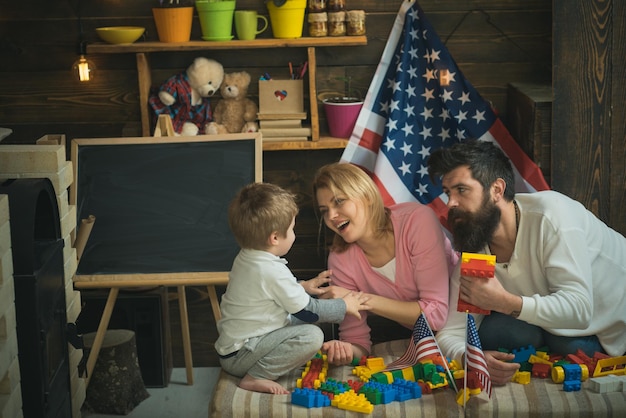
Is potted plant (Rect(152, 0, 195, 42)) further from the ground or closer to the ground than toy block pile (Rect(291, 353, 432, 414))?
further from the ground

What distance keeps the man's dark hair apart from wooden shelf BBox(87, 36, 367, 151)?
3.25 feet

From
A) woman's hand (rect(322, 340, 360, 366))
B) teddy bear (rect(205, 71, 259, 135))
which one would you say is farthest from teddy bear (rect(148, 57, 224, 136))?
woman's hand (rect(322, 340, 360, 366))

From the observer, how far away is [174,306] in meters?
4.13

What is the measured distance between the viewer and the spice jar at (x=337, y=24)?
374 cm

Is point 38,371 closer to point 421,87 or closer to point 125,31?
point 125,31

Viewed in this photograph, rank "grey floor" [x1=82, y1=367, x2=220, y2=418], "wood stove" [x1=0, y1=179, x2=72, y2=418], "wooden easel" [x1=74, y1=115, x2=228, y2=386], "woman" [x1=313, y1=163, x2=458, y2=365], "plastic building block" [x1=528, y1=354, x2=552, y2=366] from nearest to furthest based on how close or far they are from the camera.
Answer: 1. "wood stove" [x1=0, y1=179, x2=72, y2=418]
2. "plastic building block" [x1=528, y1=354, x2=552, y2=366]
3. "woman" [x1=313, y1=163, x2=458, y2=365]
4. "wooden easel" [x1=74, y1=115, x2=228, y2=386]
5. "grey floor" [x1=82, y1=367, x2=220, y2=418]

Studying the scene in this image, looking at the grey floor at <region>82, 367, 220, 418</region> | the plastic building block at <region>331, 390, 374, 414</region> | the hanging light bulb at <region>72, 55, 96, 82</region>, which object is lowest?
the grey floor at <region>82, 367, 220, 418</region>

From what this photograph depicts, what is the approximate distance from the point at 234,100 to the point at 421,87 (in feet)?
2.62

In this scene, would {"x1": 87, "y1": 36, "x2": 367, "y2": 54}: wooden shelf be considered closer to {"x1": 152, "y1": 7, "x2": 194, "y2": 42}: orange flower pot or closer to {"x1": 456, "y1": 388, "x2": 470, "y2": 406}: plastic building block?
{"x1": 152, "y1": 7, "x2": 194, "y2": 42}: orange flower pot

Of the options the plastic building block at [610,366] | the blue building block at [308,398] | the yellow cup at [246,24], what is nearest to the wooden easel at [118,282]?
the blue building block at [308,398]

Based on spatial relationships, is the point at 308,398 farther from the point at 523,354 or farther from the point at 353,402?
the point at 523,354

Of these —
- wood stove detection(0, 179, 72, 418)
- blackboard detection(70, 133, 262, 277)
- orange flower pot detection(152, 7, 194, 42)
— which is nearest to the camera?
wood stove detection(0, 179, 72, 418)

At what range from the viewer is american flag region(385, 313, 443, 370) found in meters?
2.73

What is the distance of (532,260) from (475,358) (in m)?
0.42
